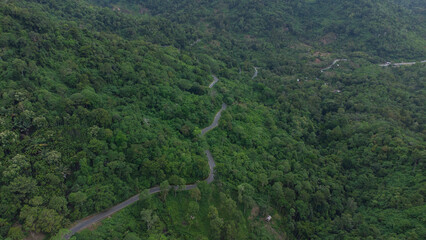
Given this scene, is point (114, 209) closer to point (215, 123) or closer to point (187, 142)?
point (187, 142)

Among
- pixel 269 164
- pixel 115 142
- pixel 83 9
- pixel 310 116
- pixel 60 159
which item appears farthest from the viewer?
pixel 83 9

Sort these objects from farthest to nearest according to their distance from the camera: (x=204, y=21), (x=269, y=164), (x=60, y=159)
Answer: (x=204, y=21)
(x=269, y=164)
(x=60, y=159)

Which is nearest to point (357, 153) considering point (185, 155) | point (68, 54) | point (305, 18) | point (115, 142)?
point (185, 155)

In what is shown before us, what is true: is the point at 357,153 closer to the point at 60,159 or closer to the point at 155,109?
the point at 155,109

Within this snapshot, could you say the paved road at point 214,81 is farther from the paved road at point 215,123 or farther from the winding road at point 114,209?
the winding road at point 114,209

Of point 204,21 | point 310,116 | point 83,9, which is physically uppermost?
point 83,9

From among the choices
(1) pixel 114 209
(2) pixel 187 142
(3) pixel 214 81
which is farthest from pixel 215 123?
(1) pixel 114 209

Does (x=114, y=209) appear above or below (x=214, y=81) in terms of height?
above

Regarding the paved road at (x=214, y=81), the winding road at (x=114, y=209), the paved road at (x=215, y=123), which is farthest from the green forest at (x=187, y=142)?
the paved road at (x=215, y=123)
